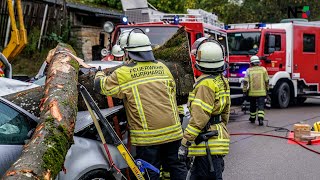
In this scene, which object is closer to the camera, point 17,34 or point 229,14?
point 17,34

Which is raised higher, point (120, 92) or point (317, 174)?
point (120, 92)

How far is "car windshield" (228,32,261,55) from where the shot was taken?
14.2 metres

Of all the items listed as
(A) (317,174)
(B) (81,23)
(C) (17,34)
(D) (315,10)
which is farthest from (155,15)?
(D) (315,10)

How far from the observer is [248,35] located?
1445 centimetres

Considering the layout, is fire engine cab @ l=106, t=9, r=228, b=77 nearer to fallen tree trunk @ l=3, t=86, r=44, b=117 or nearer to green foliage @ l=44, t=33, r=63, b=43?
green foliage @ l=44, t=33, r=63, b=43

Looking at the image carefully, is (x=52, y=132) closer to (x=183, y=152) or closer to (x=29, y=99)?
(x=29, y=99)

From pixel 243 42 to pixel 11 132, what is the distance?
37.4 feet

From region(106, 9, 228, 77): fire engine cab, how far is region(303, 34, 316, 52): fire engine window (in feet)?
12.4

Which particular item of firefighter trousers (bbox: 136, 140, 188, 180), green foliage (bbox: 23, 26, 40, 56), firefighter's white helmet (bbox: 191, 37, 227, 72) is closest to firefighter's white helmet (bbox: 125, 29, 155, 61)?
firefighter's white helmet (bbox: 191, 37, 227, 72)

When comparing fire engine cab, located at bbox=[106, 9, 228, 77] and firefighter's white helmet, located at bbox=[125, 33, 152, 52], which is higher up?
fire engine cab, located at bbox=[106, 9, 228, 77]

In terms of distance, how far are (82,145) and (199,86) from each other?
1.20 metres

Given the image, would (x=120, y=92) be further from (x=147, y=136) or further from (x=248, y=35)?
(x=248, y=35)

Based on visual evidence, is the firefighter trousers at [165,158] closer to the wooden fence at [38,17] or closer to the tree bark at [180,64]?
the tree bark at [180,64]

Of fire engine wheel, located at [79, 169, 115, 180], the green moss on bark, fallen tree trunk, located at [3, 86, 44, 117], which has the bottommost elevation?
fire engine wheel, located at [79, 169, 115, 180]
